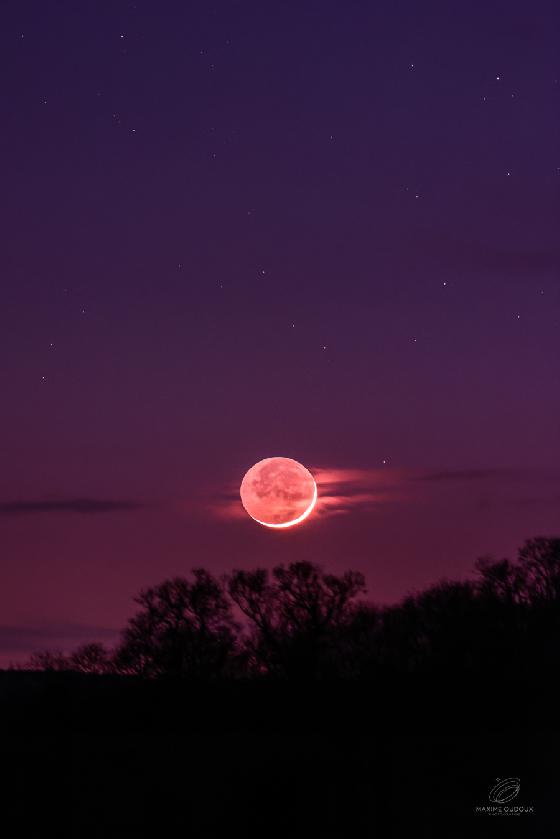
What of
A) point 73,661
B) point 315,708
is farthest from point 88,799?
point 73,661

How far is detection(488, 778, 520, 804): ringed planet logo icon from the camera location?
22.6 m

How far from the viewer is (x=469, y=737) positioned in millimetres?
24047

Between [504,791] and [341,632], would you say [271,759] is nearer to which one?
[504,791]

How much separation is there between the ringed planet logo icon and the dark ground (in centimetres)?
15

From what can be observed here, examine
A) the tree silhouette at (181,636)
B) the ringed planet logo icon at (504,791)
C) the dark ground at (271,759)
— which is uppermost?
the tree silhouette at (181,636)

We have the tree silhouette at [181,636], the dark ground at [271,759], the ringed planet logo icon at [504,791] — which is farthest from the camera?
the tree silhouette at [181,636]

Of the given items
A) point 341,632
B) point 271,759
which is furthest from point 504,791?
point 341,632

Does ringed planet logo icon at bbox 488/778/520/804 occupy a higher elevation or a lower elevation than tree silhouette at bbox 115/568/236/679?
lower

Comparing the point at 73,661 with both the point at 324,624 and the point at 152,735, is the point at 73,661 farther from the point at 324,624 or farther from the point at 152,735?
the point at 152,735

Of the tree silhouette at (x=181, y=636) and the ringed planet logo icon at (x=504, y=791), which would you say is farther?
the tree silhouette at (x=181, y=636)

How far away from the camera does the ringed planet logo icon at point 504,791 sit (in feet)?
74.1

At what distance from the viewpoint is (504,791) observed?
74.8 feet

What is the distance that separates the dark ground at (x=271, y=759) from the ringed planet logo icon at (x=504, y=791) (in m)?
0.15

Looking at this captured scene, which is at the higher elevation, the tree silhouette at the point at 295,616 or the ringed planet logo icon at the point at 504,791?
the tree silhouette at the point at 295,616
